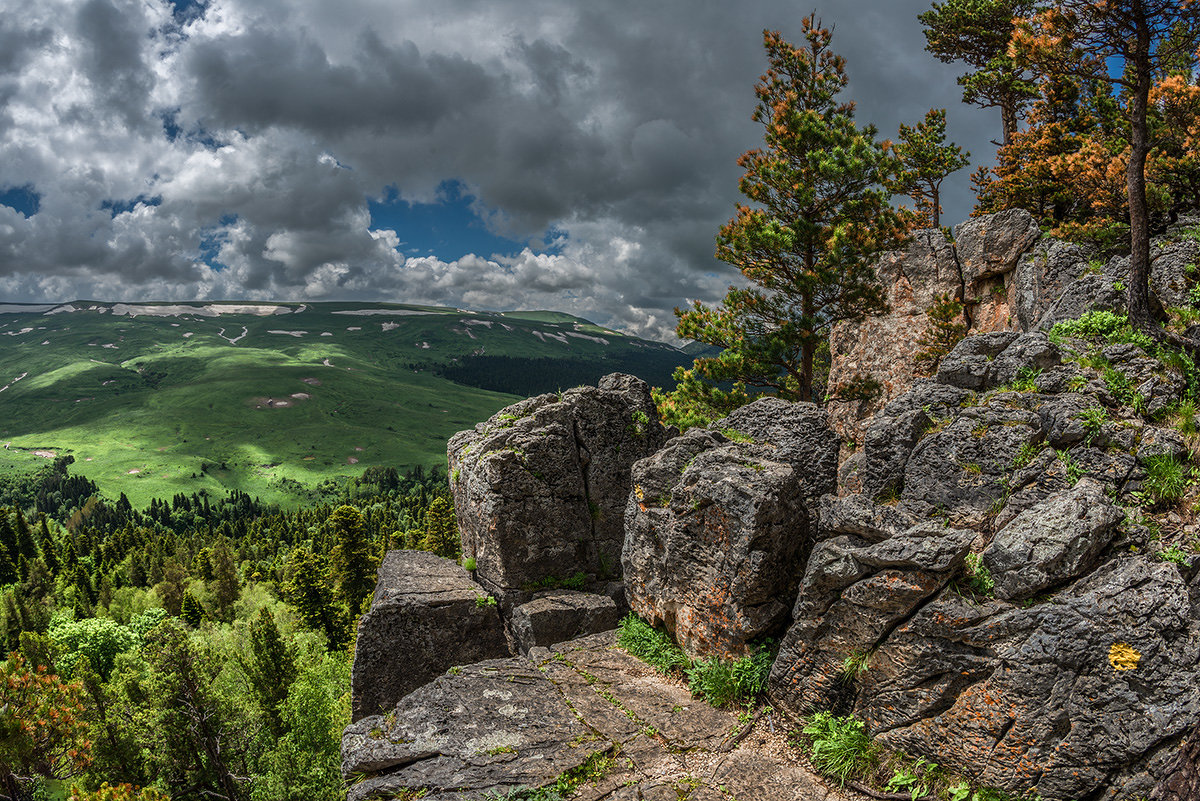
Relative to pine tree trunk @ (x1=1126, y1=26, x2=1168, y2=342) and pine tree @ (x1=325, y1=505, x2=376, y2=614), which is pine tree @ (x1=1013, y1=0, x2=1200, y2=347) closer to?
pine tree trunk @ (x1=1126, y1=26, x2=1168, y2=342)

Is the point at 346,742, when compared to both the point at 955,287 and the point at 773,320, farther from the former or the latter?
the point at 955,287

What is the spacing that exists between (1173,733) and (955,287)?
963 inches

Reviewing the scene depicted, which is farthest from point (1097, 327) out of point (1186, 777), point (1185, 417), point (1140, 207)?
point (1186, 777)

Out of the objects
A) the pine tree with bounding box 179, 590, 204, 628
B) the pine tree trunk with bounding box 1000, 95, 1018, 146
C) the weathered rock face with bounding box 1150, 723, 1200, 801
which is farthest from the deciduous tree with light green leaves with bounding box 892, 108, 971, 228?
the pine tree with bounding box 179, 590, 204, 628

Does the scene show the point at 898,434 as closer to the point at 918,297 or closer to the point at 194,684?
the point at 918,297

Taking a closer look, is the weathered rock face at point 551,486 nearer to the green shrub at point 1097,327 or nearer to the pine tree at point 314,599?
the green shrub at point 1097,327

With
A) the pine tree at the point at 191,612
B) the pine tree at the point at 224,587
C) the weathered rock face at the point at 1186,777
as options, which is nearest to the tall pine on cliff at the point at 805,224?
the weathered rock face at the point at 1186,777

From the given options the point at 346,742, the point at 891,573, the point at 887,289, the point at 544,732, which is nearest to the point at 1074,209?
the point at 887,289

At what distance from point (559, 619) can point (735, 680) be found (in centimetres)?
720

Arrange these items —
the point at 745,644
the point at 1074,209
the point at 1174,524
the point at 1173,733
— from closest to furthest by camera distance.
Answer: the point at 1173,733, the point at 1174,524, the point at 745,644, the point at 1074,209

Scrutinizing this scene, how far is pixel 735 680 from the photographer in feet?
42.6

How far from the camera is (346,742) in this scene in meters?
11.9

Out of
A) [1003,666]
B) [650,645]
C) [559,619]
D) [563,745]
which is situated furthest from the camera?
[559,619]

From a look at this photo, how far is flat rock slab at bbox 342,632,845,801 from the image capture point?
1055 centimetres
